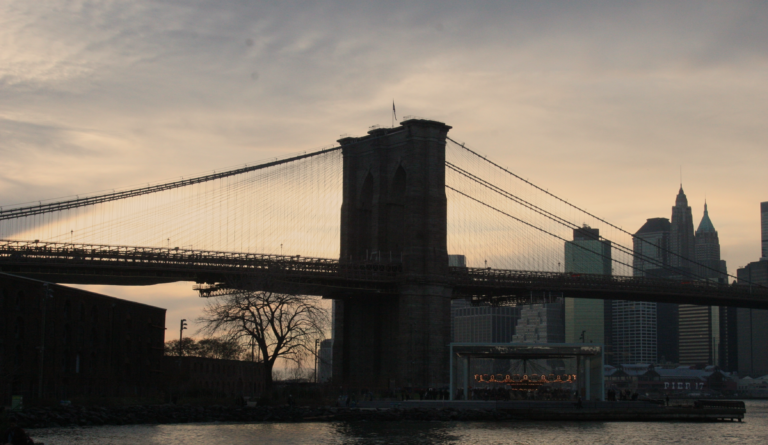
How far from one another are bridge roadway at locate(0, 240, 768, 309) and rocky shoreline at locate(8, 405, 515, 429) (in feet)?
35.1

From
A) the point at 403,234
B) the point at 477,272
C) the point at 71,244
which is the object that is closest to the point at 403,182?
the point at 403,234

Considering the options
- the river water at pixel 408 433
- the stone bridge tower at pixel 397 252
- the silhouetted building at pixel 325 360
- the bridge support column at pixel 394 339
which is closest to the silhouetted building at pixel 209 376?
the silhouetted building at pixel 325 360

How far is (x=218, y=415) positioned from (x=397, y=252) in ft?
113

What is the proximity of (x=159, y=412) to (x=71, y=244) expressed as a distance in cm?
1884

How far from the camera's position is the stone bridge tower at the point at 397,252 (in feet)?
281

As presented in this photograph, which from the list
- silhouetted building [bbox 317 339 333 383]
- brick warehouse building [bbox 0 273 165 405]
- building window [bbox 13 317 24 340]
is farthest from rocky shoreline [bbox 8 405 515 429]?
silhouetted building [bbox 317 339 333 383]

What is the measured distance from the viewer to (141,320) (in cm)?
7712

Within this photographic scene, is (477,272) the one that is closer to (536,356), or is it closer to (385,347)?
(385,347)

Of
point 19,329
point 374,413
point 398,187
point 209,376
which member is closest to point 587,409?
point 374,413

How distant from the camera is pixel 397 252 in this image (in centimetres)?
9119

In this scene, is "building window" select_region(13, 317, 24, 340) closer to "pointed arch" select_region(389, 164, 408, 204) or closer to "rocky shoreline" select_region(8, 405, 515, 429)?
"rocky shoreline" select_region(8, 405, 515, 429)

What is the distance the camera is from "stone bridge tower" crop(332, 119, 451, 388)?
85.6 m

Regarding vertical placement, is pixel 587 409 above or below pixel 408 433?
above

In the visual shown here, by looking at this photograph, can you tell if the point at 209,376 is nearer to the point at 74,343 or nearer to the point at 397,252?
the point at 397,252
